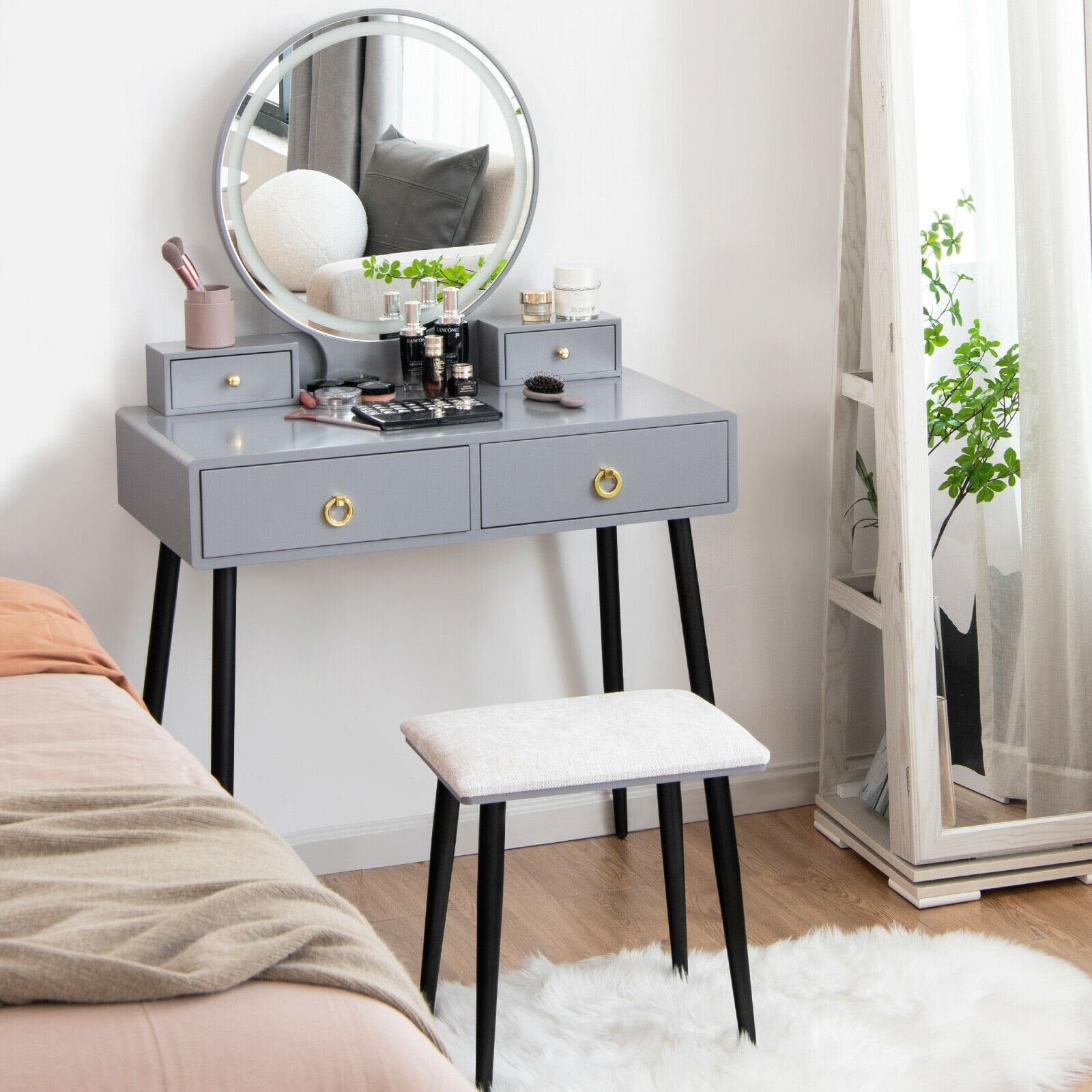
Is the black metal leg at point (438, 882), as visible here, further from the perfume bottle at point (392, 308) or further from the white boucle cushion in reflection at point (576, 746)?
the perfume bottle at point (392, 308)

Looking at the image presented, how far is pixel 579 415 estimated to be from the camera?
90.7 inches

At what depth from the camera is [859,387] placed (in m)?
2.61

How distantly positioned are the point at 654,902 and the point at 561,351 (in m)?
0.94

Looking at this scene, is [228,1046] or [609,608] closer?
[228,1046]

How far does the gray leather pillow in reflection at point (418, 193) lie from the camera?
8.07 ft

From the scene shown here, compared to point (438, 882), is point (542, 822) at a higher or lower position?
lower

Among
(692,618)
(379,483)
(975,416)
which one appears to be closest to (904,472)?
(975,416)

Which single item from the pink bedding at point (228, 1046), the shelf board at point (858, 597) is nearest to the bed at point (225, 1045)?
the pink bedding at point (228, 1046)

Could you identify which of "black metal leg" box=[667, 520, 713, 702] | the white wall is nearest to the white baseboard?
the white wall

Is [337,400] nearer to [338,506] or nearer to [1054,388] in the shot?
[338,506]

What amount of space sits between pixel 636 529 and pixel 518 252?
0.56m

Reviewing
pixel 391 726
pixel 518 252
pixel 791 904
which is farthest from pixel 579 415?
pixel 791 904

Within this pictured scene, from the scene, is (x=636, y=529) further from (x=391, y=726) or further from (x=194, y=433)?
(x=194, y=433)

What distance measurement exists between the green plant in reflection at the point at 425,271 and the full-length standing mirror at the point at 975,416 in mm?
629
